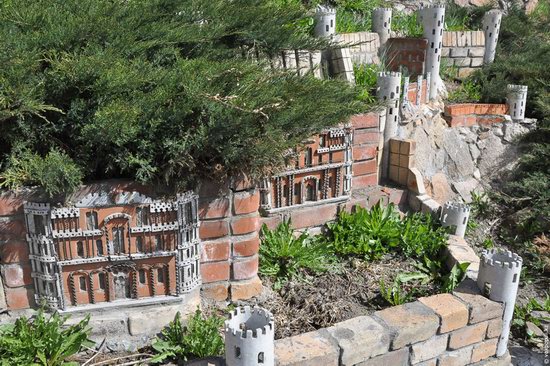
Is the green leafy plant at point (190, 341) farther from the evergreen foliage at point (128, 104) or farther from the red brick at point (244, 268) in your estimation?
the evergreen foliage at point (128, 104)

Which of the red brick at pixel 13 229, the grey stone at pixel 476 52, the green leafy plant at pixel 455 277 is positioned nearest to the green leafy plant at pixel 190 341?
the red brick at pixel 13 229

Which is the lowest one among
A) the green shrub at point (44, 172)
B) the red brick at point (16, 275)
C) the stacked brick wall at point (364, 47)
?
the red brick at point (16, 275)

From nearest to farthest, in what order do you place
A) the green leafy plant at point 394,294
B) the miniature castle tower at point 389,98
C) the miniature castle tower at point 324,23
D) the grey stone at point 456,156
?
the green leafy plant at point 394,294 → the miniature castle tower at point 389,98 → the miniature castle tower at point 324,23 → the grey stone at point 456,156

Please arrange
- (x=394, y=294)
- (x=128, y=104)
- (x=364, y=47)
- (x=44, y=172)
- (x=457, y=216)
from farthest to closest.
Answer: (x=364, y=47), (x=457, y=216), (x=394, y=294), (x=128, y=104), (x=44, y=172)

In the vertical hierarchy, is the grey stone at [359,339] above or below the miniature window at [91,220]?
below

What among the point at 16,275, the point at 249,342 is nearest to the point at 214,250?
the point at 249,342

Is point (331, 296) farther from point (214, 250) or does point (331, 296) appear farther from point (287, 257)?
point (214, 250)

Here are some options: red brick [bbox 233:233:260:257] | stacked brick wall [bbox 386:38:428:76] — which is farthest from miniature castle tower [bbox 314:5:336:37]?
red brick [bbox 233:233:260:257]

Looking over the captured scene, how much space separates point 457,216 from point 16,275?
3.09 metres

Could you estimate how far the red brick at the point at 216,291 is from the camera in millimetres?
3322

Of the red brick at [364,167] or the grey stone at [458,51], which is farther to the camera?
the grey stone at [458,51]

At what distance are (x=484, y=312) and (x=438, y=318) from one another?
34 centimetres

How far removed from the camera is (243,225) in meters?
3.26

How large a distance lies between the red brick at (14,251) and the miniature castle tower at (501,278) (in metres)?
2.57
